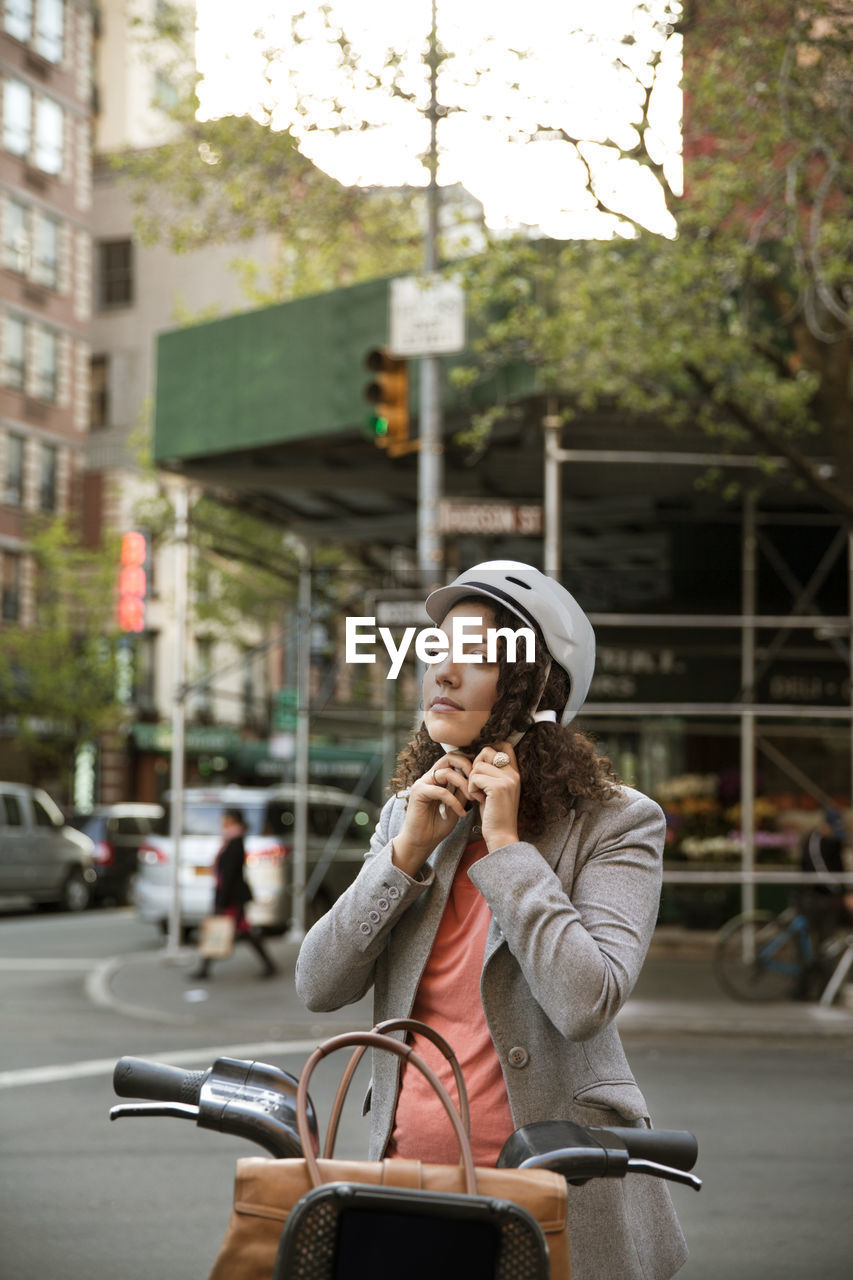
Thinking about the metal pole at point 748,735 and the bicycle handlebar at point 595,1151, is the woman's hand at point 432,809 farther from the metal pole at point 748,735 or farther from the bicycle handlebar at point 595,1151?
the metal pole at point 748,735

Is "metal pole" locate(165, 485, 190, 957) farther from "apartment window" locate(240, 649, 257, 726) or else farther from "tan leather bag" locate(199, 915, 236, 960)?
"apartment window" locate(240, 649, 257, 726)

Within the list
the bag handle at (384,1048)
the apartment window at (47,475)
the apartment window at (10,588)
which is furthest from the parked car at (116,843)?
the bag handle at (384,1048)

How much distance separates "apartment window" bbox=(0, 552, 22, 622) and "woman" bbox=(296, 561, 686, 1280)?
39527 millimetres

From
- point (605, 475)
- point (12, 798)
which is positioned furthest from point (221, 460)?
point (12, 798)

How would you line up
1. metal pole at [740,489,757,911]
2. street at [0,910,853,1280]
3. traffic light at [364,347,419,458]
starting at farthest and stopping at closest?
metal pole at [740,489,757,911] → traffic light at [364,347,419,458] → street at [0,910,853,1280]

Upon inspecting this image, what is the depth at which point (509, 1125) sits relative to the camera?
2318mm

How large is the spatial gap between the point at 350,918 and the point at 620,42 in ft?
37.5

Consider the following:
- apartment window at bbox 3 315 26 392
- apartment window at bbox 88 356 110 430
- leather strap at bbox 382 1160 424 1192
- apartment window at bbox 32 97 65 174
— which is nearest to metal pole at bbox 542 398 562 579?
leather strap at bbox 382 1160 424 1192

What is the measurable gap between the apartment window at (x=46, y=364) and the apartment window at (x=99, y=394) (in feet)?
13.1

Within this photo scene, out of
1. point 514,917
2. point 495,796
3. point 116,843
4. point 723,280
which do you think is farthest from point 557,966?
point 116,843

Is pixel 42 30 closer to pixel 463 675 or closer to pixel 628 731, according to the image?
pixel 628 731

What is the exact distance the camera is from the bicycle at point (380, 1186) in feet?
5.34

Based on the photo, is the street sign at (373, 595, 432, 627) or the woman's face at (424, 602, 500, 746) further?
the street sign at (373, 595, 432, 627)

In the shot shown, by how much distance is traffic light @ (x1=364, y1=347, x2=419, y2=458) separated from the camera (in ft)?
42.2
